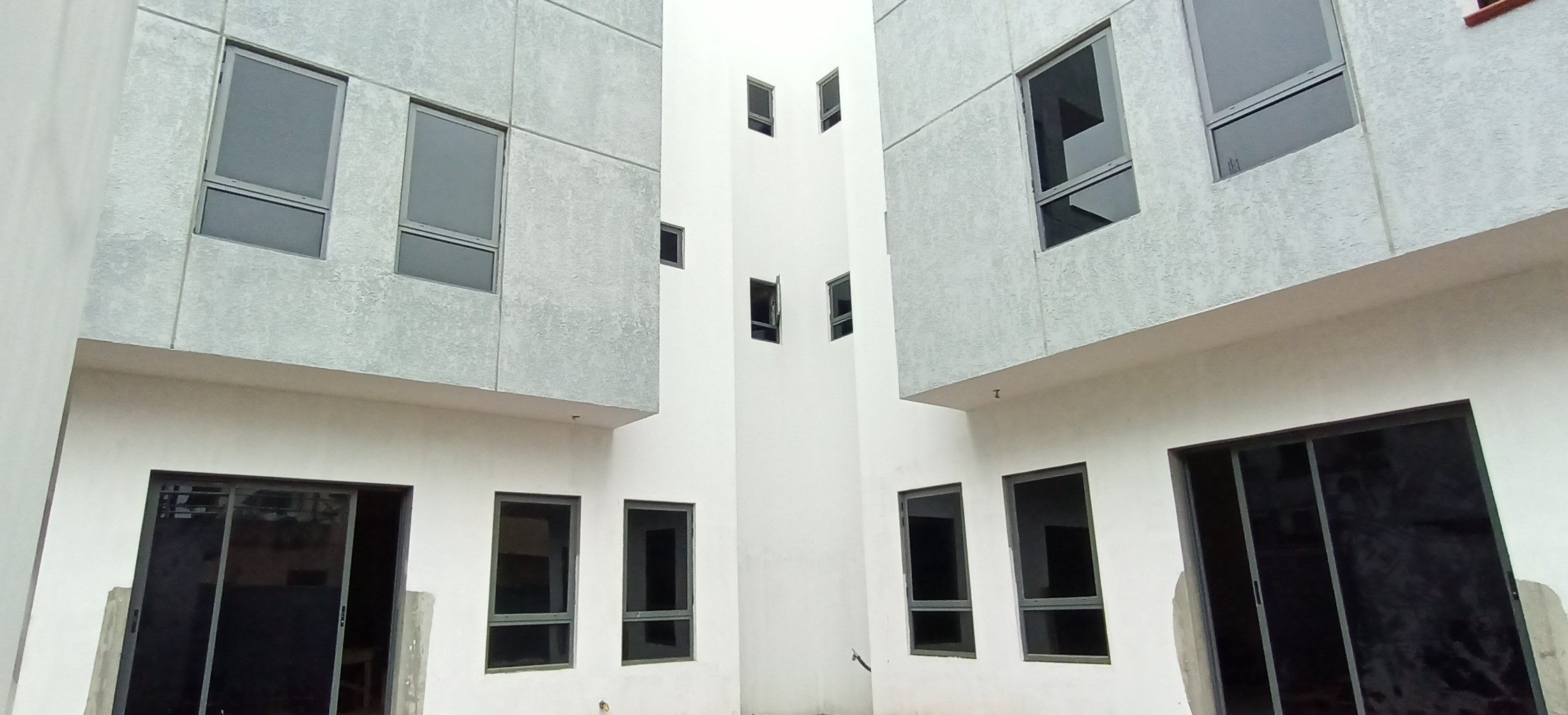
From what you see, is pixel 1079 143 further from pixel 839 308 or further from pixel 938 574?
pixel 839 308

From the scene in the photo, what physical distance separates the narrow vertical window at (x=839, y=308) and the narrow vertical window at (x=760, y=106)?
2459 mm

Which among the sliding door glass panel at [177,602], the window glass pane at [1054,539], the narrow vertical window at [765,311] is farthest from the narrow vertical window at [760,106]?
the sliding door glass panel at [177,602]

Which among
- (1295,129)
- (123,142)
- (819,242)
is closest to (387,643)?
(123,142)

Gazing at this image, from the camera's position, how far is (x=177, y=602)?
667 centimetres

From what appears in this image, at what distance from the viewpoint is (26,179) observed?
4.58 ft

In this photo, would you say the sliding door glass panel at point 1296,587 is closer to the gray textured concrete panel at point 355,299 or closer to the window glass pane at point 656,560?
the window glass pane at point 656,560

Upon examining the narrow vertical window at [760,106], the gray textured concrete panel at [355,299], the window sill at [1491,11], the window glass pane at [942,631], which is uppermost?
the narrow vertical window at [760,106]

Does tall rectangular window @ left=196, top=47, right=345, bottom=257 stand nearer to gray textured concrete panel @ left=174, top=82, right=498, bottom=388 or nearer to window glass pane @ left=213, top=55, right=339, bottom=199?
window glass pane @ left=213, top=55, right=339, bottom=199

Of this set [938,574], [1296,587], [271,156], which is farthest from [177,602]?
[1296,587]

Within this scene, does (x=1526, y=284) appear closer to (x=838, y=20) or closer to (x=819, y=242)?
(x=819, y=242)

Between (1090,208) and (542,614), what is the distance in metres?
5.87

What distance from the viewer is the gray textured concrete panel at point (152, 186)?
5848 mm

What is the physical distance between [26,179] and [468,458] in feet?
23.0

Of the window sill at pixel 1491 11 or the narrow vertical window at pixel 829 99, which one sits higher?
the narrow vertical window at pixel 829 99
